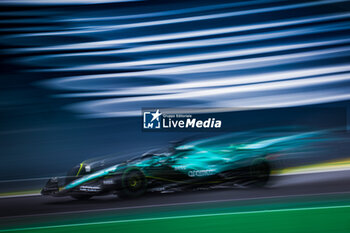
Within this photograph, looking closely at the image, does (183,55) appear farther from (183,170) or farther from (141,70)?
(183,170)

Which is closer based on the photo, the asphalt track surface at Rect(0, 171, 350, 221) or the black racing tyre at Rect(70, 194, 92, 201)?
the asphalt track surface at Rect(0, 171, 350, 221)

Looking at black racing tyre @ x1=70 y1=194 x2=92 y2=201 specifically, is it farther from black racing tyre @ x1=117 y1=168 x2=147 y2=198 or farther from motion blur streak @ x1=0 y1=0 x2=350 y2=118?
motion blur streak @ x1=0 y1=0 x2=350 y2=118

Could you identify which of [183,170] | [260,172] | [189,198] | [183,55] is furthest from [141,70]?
A: [260,172]

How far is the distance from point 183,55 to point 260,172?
1.40m

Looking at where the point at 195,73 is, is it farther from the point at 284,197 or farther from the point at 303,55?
the point at 284,197

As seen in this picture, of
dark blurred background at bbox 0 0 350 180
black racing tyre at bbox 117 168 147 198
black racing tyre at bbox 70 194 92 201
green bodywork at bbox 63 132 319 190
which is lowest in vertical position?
black racing tyre at bbox 70 194 92 201

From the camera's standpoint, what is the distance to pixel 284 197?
10.1 ft

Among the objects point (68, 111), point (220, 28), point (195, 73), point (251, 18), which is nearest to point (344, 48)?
point (251, 18)

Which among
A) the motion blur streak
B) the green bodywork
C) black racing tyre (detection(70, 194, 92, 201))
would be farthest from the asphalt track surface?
the motion blur streak

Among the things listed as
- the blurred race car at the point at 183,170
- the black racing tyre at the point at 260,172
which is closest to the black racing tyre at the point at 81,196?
the blurred race car at the point at 183,170

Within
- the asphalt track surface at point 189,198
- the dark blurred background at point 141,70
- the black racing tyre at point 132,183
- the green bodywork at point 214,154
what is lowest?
the asphalt track surface at point 189,198

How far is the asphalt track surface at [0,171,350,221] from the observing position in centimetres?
292

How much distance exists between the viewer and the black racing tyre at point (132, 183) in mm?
3047

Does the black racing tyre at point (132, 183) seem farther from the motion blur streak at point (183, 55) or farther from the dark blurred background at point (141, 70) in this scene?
the motion blur streak at point (183, 55)
